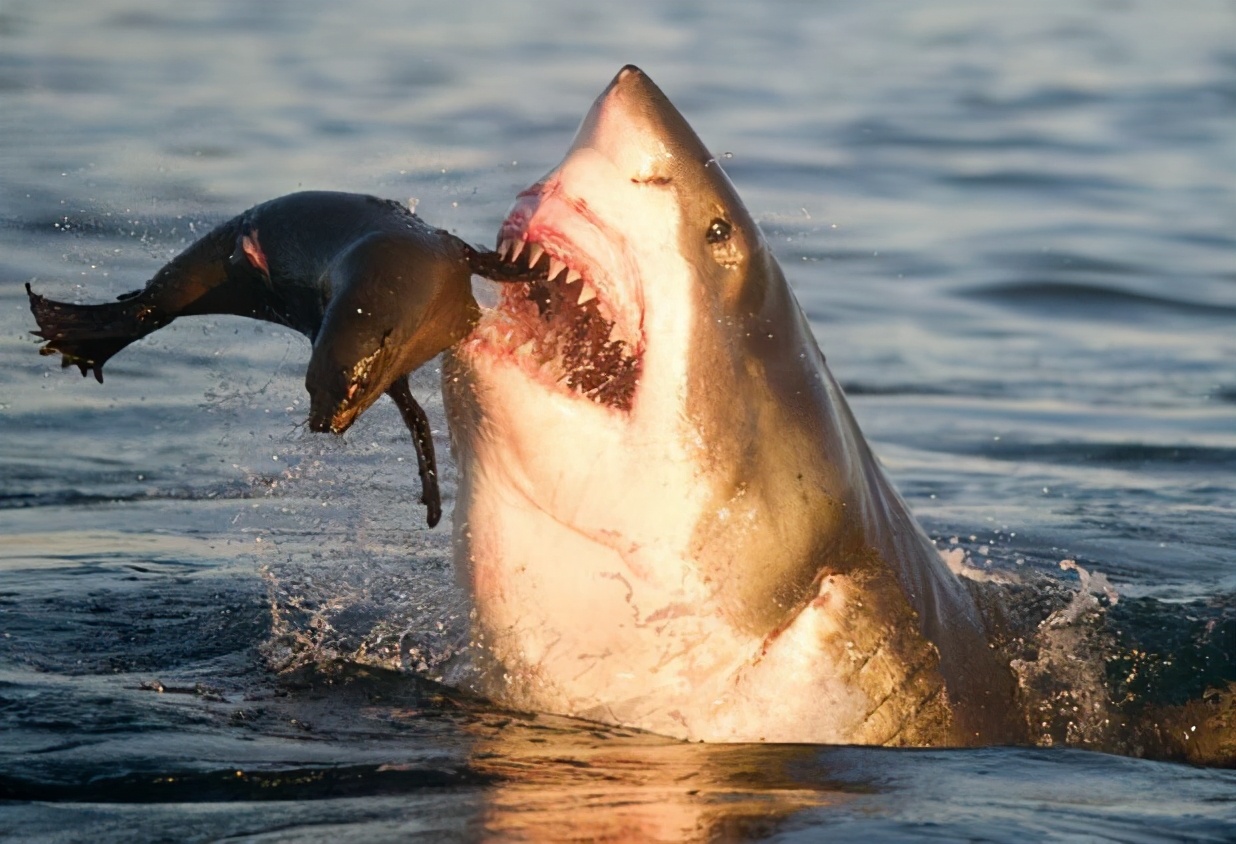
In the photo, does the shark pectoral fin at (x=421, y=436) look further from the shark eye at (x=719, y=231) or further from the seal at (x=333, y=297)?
the shark eye at (x=719, y=231)

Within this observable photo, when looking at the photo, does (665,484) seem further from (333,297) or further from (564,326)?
(333,297)

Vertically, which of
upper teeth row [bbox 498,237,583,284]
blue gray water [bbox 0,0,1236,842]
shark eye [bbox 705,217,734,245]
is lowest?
blue gray water [bbox 0,0,1236,842]

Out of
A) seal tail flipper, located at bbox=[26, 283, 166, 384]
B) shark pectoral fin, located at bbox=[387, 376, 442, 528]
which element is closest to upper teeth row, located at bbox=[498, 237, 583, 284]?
shark pectoral fin, located at bbox=[387, 376, 442, 528]

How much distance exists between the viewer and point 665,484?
11.6 ft

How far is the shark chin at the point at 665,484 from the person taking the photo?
3467mm

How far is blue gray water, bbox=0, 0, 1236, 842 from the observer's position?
347cm

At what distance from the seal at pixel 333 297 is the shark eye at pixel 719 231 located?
40cm

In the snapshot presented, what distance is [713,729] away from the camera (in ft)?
12.2

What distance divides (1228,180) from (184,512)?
10.1m

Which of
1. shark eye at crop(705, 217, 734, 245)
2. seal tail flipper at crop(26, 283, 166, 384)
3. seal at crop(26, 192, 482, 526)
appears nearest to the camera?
seal at crop(26, 192, 482, 526)

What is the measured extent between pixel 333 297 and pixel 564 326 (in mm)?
413

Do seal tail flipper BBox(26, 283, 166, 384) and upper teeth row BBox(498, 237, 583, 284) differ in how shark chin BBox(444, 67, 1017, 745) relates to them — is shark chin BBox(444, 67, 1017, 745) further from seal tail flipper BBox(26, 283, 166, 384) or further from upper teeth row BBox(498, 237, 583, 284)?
seal tail flipper BBox(26, 283, 166, 384)

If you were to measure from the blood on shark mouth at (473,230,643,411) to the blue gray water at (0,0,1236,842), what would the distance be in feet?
1.50

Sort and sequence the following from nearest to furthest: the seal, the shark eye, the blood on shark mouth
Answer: the seal < the blood on shark mouth < the shark eye
